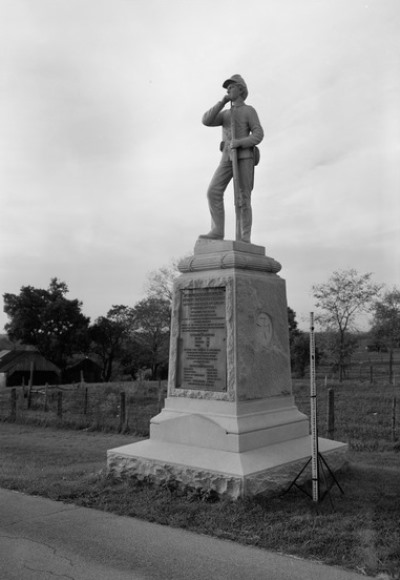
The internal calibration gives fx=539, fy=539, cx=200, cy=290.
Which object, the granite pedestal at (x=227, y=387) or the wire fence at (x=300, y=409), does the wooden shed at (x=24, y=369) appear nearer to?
the wire fence at (x=300, y=409)

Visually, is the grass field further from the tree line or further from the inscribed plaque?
the tree line

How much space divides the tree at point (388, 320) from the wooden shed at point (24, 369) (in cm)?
2491

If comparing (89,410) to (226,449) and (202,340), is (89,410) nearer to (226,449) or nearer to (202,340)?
(202,340)

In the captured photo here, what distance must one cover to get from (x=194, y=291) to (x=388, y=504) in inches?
124

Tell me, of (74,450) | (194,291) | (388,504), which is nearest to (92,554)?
(388,504)

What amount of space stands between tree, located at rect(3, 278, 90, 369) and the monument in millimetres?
43487

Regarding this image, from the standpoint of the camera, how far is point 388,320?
1362 inches

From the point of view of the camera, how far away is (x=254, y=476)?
5242mm

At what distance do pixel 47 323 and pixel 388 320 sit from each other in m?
29.0

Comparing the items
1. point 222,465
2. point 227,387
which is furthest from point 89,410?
point 222,465

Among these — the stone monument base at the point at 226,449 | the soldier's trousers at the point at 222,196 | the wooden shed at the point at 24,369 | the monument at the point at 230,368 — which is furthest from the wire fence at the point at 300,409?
the wooden shed at the point at 24,369

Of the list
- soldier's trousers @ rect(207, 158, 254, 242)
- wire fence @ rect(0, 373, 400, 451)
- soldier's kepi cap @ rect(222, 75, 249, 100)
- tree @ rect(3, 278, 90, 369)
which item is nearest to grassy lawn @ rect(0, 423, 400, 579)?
soldier's trousers @ rect(207, 158, 254, 242)

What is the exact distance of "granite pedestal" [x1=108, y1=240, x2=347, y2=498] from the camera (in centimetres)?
567

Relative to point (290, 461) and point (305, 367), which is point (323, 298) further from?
point (290, 461)
